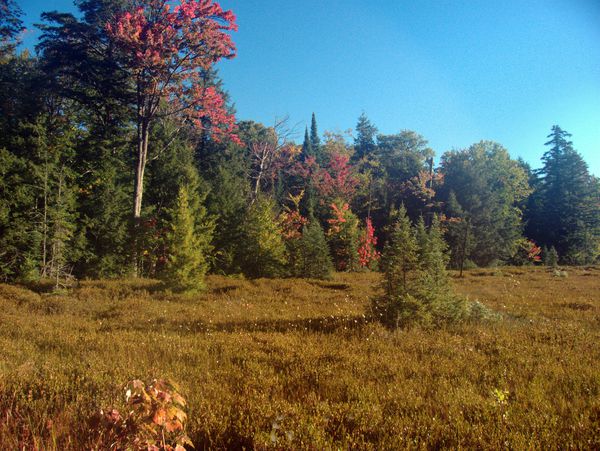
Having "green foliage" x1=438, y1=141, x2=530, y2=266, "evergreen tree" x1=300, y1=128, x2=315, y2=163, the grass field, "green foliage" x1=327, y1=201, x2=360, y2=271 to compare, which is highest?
"evergreen tree" x1=300, y1=128, x2=315, y2=163

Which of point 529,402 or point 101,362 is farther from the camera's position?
point 101,362

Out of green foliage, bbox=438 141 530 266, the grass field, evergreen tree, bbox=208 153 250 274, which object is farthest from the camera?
green foliage, bbox=438 141 530 266

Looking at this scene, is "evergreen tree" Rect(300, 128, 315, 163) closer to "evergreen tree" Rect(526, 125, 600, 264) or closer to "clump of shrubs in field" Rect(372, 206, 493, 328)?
"evergreen tree" Rect(526, 125, 600, 264)

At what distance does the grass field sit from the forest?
43mm

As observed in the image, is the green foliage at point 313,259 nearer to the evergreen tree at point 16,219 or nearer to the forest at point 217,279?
the forest at point 217,279

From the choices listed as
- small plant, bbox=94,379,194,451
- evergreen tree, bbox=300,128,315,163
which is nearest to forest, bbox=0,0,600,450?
small plant, bbox=94,379,194,451

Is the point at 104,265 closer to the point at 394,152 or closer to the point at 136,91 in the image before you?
the point at 136,91

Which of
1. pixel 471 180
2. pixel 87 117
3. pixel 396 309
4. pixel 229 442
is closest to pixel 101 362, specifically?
pixel 229 442

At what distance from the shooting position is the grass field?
11.7 feet

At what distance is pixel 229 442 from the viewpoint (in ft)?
11.4

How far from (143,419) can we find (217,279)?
57.0 feet

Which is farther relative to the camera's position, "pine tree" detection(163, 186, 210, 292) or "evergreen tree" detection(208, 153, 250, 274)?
"evergreen tree" detection(208, 153, 250, 274)

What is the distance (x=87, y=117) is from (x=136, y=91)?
8.40 meters

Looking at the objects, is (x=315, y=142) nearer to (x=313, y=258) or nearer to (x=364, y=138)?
(x=364, y=138)
